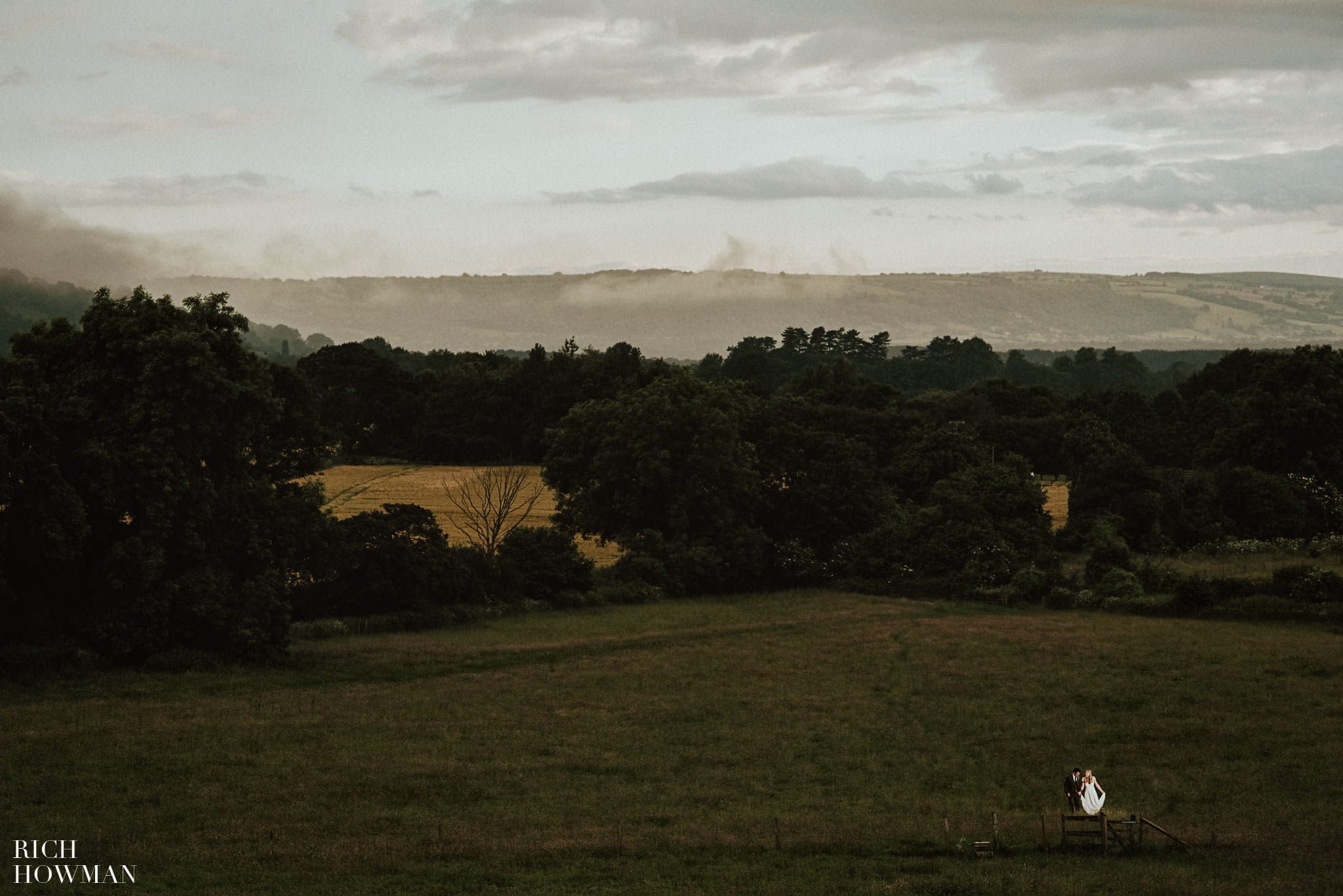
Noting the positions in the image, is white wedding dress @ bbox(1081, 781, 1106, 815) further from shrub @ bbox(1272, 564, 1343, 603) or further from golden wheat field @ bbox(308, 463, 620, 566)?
golden wheat field @ bbox(308, 463, 620, 566)

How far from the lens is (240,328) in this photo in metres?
44.1

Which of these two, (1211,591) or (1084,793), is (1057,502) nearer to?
(1211,591)

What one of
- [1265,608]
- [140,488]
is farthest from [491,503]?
[1265,608]

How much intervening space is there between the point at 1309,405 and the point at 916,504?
989 inches

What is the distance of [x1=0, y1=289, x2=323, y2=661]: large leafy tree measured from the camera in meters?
39.2

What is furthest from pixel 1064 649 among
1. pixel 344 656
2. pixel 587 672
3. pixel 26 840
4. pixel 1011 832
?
pixel 26 840

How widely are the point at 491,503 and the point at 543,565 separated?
13145mm

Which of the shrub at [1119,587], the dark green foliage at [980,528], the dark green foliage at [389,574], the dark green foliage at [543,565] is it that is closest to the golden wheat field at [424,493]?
the dark green foliage at [980,528]

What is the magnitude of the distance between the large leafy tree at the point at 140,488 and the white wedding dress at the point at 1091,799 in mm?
28616


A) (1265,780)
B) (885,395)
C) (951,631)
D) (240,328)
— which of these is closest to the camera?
(1265,780)

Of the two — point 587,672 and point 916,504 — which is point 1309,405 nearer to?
point 916,504

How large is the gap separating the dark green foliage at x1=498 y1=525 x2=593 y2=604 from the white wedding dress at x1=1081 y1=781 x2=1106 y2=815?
38420mm

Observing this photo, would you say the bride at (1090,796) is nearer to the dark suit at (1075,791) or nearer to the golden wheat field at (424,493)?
the dark suit at (1075,791)

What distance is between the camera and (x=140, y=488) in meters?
40.2
